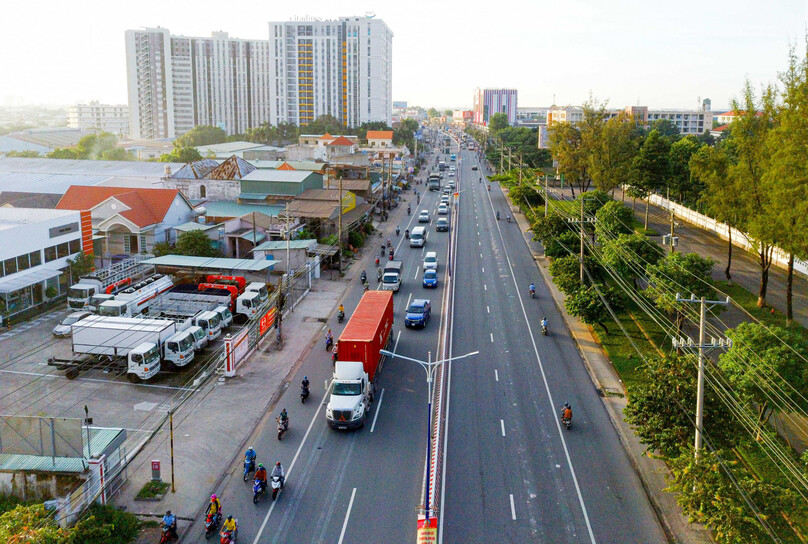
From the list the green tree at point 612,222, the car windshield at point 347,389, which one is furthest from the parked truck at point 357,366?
the green tree at point 612,222

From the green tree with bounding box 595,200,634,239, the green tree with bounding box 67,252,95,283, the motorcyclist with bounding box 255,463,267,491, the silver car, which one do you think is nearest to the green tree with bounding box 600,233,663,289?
the green tree with bounding box 595,200,634,239

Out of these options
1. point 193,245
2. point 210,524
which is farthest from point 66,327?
point 210,524

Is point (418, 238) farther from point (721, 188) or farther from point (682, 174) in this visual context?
point (682, 174)

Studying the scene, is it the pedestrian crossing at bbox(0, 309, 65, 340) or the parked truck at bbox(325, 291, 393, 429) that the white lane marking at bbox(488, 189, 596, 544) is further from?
the pedestrian crossing at bbox(0, 309, 65, 340)

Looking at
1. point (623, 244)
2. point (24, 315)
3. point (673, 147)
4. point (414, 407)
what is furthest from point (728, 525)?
point (673, 147)

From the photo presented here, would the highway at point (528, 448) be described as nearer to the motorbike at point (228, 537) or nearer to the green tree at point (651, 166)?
the motorbike at point (228, 537)

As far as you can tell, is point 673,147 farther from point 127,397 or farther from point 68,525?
point 68,525
